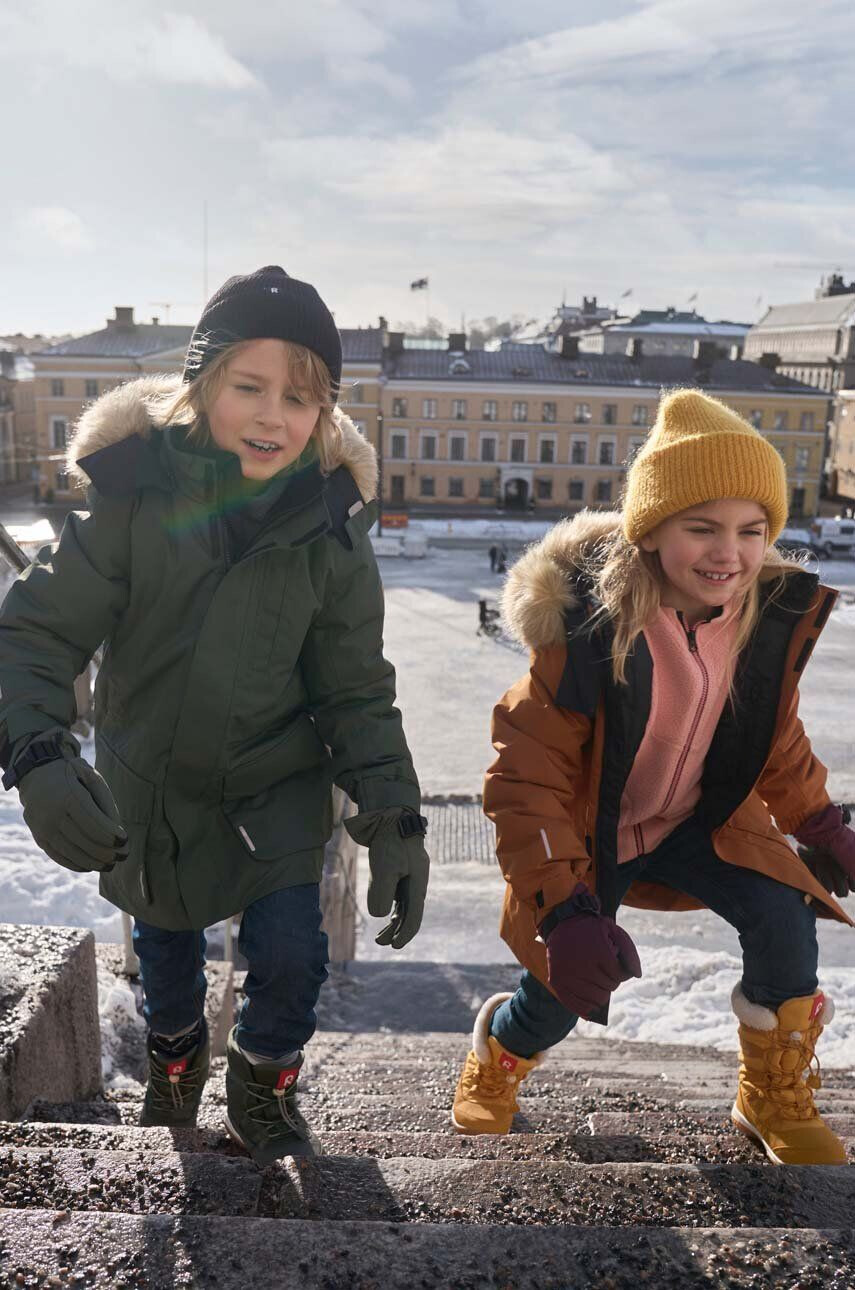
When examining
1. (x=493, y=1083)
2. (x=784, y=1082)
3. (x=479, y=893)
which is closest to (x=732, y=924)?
(x=784, y=1082)

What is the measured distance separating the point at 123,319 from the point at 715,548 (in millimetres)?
44098

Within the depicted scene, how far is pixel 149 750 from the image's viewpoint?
7.07ft

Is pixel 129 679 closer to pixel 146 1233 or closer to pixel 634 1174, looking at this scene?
pixel 146 1233

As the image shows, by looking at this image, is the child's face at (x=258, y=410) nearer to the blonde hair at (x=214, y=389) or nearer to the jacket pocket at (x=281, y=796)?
the blonde hair at (x=214, y=389)

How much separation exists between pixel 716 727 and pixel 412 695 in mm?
15644

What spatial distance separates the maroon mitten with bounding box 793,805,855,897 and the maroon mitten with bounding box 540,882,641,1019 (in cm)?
62

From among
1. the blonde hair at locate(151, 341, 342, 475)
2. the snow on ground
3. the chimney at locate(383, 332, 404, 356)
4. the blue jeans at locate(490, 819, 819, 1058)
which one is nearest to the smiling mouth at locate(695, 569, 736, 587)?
the blue jeans at locate(490, 819, 819, 1058)

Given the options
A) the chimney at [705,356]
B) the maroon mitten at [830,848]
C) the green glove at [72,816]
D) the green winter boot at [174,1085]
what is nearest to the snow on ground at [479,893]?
the green winter boot at [174,1085]

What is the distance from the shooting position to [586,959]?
2.21m

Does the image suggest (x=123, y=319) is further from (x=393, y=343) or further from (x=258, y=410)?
(x=258, y=410)

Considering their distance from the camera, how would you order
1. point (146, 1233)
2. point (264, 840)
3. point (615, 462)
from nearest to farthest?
point (146, 1233) < point (264, 840) < point (615, 462)

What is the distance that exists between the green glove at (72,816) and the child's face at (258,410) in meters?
0.69

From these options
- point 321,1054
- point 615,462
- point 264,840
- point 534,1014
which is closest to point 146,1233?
point 264,840

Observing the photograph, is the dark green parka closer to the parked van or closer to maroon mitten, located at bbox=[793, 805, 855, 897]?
maroon mitten, located at bbox=[793, 805, 855, 897]
